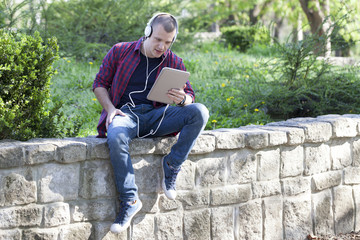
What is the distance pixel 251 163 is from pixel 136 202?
1074 millimetres

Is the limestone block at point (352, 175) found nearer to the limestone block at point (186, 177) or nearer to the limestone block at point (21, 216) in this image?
the limestone block at point (186, 177)

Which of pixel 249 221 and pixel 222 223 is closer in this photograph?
pixel 222 223

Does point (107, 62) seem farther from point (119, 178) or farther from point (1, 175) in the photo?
point (1, 175)

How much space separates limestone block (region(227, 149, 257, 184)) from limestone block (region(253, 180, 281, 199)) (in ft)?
0.27

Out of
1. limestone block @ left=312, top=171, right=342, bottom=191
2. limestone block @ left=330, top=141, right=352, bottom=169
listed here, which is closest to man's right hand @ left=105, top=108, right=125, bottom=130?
limestone block @ left=312, top=171, right=342, bottom=191

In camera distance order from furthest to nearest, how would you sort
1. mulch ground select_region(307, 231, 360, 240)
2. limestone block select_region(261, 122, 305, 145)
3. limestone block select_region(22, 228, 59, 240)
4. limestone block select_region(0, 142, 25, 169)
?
mulch ground select_region(307, 231, 360, 240), limestone block select_region(261, 122, 305, 145), limestone block select_region(22, 228, 59, 240), limestone block select_region(0, 142, 25, 169)

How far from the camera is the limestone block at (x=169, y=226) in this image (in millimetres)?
3714

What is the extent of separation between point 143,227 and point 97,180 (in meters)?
0.51

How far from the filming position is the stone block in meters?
3.27

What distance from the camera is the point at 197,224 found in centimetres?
386

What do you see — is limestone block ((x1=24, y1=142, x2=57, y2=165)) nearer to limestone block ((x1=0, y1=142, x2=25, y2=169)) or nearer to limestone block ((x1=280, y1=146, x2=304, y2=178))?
limestone block ((x1=0, y1=142, x2=25, y2=169))

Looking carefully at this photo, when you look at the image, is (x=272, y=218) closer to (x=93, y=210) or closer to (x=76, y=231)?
(x=93, y=210)

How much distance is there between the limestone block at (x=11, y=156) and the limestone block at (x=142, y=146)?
2.48 ft

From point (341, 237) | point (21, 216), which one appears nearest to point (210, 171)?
point (21, 216)
